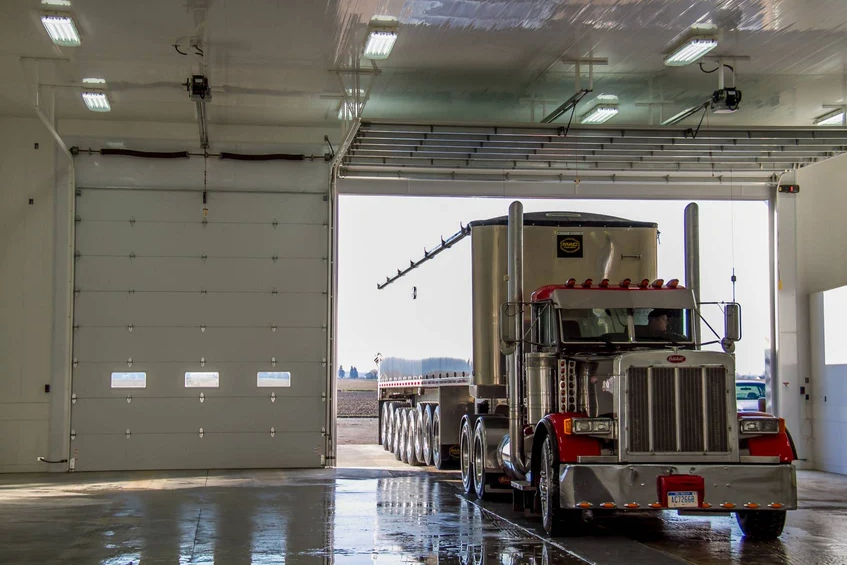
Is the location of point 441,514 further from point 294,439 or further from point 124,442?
point 124,442

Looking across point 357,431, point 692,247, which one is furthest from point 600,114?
point 357,431

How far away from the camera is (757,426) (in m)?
9.80

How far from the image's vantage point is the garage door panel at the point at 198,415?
18984 millimetres

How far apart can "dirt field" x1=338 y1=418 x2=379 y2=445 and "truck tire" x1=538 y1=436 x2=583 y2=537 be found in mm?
21281

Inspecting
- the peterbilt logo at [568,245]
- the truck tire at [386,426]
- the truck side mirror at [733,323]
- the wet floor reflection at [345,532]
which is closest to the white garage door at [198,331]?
the wet floor reflection at [345,532]

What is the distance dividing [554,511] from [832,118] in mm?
12889

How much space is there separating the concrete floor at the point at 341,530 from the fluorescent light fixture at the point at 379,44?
666 centimetres

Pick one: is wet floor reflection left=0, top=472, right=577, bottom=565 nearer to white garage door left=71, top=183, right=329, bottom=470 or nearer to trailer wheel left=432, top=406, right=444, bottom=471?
trailer wheel left=432, top=406, right=444, bottom=471

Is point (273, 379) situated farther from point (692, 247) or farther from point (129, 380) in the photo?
point (692, 247)

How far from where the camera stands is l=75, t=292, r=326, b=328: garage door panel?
19188 mm

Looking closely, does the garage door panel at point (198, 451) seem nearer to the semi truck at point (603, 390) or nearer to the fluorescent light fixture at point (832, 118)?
the semi truck at point (603, 390)

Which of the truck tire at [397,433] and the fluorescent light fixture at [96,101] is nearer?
the fluorescent light fixture at [96,101]

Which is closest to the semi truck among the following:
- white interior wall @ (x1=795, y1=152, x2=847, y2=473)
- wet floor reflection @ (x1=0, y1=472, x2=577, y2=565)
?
wet floor reflection @ (x1=0, y1=472, x2=577, y2=565)

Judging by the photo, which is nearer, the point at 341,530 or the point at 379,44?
the point at 341,530
